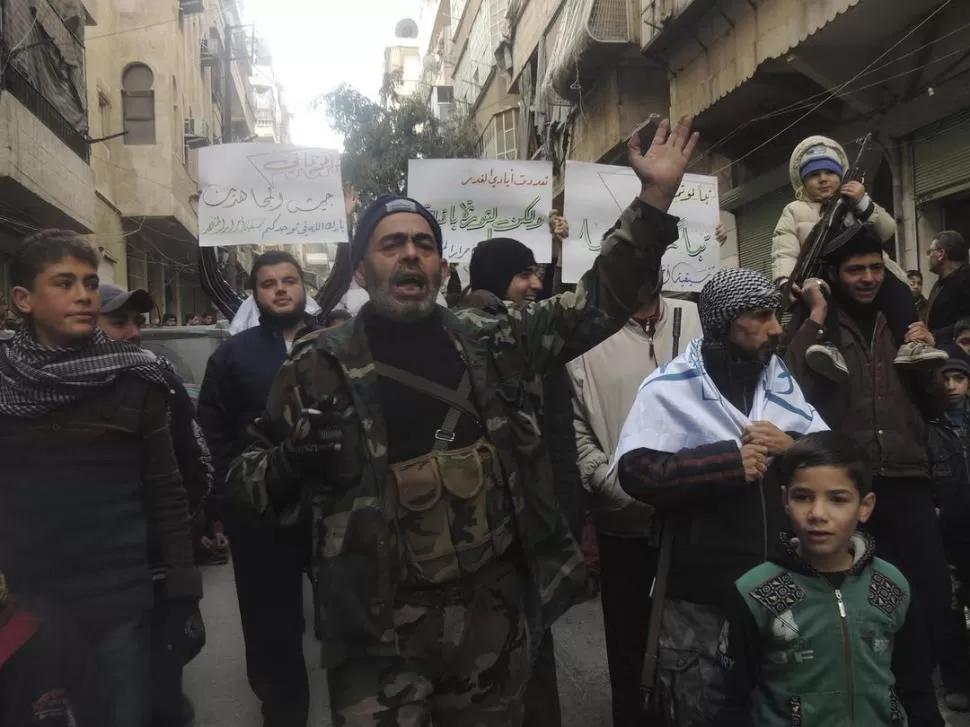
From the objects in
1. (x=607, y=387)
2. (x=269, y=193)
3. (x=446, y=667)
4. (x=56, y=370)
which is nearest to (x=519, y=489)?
(x=446, y=667)

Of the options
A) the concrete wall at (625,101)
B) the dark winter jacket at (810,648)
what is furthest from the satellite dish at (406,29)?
the dark winter jacket at (810,648)

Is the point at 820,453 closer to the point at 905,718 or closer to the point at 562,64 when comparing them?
the point at 905,718

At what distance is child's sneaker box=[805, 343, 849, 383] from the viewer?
339cm

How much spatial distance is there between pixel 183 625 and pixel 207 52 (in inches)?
1302

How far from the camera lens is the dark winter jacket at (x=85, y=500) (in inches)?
109

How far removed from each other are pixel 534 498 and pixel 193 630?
1379 mm

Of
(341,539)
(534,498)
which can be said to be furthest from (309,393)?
(534,498)

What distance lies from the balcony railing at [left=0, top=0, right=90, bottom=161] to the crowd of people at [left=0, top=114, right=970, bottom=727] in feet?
36.0

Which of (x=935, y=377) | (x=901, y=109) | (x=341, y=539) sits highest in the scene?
(x=901, y=109)

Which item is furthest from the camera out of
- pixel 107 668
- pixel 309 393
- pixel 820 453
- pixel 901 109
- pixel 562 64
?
pixel 562 64

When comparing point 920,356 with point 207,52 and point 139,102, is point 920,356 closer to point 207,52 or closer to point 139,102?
point 139,102

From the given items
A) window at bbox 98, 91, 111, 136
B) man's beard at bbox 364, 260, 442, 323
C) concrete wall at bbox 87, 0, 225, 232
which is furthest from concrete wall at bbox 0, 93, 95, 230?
man's beard at bbox 364, 260, 442, 323

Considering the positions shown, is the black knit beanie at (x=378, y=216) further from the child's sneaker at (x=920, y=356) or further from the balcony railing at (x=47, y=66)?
the balcony railing at (x=47, y=66)

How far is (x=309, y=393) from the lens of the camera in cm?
244
